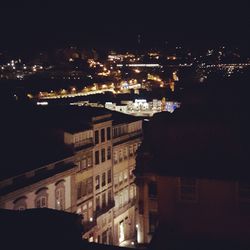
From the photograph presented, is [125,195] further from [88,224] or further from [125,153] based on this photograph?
[88,224]

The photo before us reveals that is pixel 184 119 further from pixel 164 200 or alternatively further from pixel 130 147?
pixel 130 147

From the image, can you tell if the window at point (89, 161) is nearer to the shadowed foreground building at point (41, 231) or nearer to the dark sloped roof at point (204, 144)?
the dark sloped roof at point (204, 144)

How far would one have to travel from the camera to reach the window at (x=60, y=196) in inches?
1483

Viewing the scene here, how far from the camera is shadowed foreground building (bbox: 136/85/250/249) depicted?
1744 cm

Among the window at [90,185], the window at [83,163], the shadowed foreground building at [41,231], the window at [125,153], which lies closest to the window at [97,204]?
the window at [90,185]

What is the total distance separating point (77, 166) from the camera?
133 ft

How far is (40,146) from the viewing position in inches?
1582

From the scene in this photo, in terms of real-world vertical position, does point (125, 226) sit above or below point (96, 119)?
below

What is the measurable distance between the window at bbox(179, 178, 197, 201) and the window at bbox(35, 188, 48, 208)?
18.9 metres

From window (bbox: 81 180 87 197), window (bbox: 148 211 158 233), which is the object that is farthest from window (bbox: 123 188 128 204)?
window (bbox: 148 211 158 233)

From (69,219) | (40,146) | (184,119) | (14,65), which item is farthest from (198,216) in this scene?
(14,65)

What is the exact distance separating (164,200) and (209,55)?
16426 cm

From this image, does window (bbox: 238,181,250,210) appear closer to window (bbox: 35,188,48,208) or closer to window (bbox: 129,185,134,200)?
window (bbox: 35,188,48,208)

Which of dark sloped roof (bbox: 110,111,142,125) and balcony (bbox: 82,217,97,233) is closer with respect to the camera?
balcony (bbox: 82,217,97,233)
